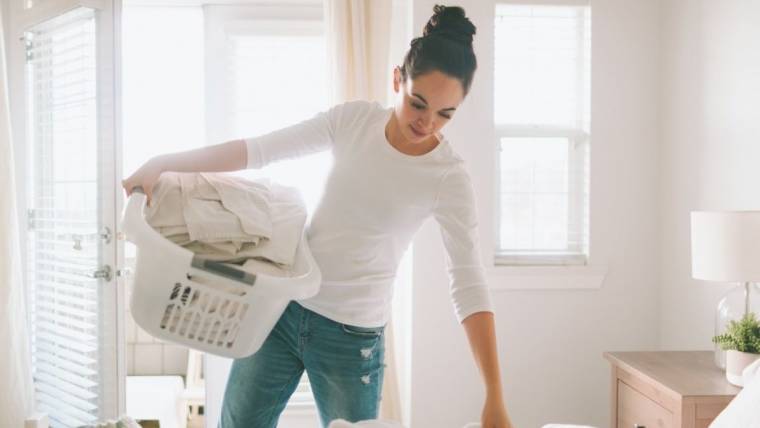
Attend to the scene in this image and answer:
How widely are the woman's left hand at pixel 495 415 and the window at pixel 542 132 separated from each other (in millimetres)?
1749

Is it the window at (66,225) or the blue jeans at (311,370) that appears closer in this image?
the blue jeans at (311,370)

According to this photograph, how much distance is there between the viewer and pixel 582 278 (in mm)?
3002

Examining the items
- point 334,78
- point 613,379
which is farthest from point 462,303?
point 334,78

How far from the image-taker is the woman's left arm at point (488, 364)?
1.28m

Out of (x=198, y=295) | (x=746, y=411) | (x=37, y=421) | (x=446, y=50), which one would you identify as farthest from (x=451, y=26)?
(x=37, y=421)

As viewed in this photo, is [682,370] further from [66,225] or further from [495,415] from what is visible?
[66,225]

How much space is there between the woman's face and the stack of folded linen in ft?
1.01

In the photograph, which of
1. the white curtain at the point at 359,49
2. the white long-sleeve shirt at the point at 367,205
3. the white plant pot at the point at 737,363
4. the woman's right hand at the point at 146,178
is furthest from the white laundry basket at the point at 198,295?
the white curtain at the point at 359,49

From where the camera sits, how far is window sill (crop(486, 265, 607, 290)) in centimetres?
297

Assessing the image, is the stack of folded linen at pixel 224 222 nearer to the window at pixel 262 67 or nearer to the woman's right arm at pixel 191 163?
the woman's right arm at pixel 191 163

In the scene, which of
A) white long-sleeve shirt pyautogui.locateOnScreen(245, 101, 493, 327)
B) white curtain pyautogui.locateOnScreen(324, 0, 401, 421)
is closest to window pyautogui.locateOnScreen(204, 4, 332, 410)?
white curtain pyautogui.locateOnScreen(324, 0, 401, 421)

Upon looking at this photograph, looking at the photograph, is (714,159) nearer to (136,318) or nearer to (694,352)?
(694,352)

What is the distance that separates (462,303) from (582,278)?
5.63 ft

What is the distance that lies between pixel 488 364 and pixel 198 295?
0.56 meters
